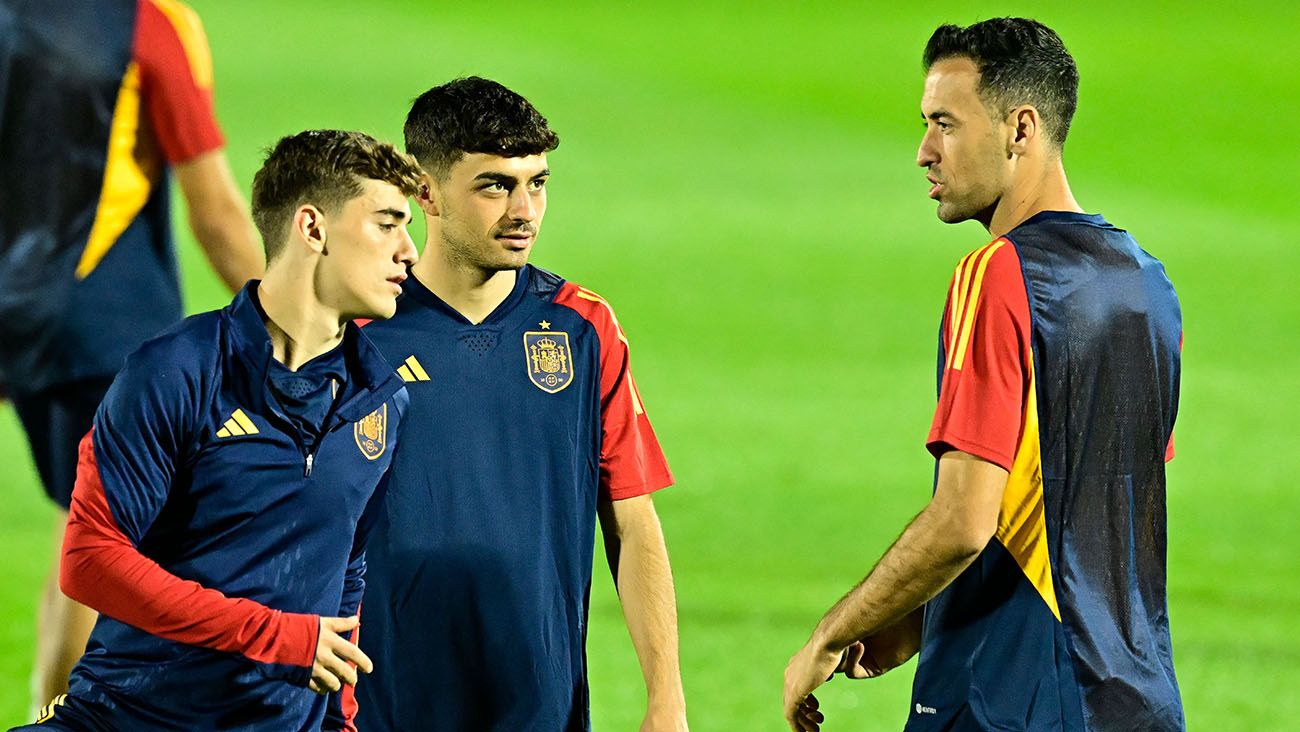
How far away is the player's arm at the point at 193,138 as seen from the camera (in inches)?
225

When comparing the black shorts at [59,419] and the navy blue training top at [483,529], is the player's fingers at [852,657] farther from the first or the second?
the black shorts at [59,419]

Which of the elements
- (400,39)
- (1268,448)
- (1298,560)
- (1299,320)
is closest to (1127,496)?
(1298,560)

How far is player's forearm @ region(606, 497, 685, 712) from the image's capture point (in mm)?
4047

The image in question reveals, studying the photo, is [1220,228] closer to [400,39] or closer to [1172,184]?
[1172,184]

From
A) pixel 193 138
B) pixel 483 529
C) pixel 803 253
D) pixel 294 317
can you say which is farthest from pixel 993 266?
pixel 803 253

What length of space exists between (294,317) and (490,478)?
0.64m

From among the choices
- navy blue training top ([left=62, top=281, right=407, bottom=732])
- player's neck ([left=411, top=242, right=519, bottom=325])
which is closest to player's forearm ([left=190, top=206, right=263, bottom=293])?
player's neck ([left=411, top=242, right=519, bottom=325])

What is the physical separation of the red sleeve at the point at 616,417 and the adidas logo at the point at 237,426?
0.89m

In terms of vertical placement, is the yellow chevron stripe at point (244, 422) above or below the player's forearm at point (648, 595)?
above

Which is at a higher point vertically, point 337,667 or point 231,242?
point 231,242

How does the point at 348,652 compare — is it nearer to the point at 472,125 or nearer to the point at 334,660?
the point at 334,660

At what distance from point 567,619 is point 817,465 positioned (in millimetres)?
7995

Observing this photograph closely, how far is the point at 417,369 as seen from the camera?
398 cm

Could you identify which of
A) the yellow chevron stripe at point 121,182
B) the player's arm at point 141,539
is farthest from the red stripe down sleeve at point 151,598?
→ the yellow chevron stripe at point 121,182
